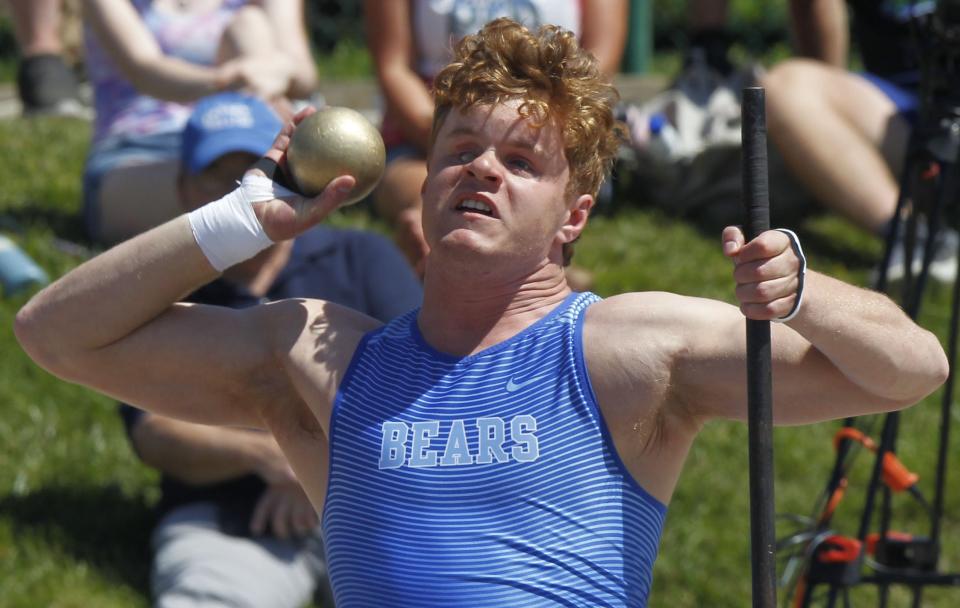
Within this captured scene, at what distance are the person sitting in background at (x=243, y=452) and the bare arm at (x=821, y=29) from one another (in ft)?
10.4

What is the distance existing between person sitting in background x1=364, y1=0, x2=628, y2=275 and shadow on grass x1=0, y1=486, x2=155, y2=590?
1641 millimetres

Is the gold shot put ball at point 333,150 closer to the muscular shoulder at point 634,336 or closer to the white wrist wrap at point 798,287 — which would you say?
the muscular shoulder at point 634,336

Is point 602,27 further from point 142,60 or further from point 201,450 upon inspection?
point 201,450

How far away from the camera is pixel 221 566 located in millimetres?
4355

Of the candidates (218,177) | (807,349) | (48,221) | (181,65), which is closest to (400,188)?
(181,65)

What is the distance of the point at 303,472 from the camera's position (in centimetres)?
315

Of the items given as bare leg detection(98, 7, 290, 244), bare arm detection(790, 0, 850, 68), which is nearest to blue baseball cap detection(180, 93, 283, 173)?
bare leg detection(98, 7, 290, 244)

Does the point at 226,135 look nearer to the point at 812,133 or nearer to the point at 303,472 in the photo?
the point at 303,472

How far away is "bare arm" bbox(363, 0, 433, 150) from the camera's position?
6.05m

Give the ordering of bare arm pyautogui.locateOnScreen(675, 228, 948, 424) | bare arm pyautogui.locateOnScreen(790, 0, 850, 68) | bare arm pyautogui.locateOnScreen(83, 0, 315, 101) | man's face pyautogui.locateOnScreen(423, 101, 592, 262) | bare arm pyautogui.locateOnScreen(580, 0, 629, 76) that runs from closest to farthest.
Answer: bare arm pyautogui.locateOnScreen(675, 228, 948, 424) → man's face pyautogui.locateOnScreen(423, 101, 592, 262) → bare arm pyautogui.locateOnScreen(83, 0, 315, 101) → bare arm pyautogui.locateOnScreen(580, 0, 629, 76) → bare arm pyautogui.locateOnScreen(790, 0, 850, 68)

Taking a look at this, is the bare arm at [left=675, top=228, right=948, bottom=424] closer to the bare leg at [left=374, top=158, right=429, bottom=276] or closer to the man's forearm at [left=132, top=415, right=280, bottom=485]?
the man's forearm at [left=132, top=415, right=280, bottom=485]

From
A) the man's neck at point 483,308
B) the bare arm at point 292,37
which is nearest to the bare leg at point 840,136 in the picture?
the bare arm at point 292,37

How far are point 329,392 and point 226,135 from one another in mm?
1800

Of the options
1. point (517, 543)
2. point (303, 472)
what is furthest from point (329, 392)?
point (517, 543)
